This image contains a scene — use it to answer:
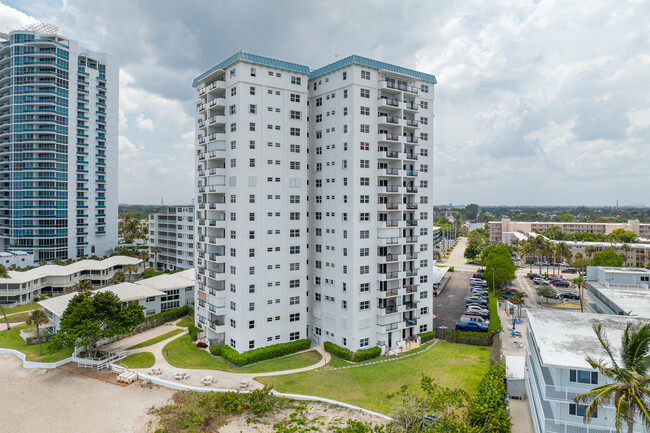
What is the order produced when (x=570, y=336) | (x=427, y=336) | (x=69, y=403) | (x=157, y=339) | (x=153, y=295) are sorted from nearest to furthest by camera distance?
1. (x=570, y=336)
2. (x=69, y=403)
3. (x=157, y=339)
4. (x=427, y=336)
5. (x=153, y=295)

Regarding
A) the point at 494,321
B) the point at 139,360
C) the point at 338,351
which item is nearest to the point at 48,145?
the point at 139,360

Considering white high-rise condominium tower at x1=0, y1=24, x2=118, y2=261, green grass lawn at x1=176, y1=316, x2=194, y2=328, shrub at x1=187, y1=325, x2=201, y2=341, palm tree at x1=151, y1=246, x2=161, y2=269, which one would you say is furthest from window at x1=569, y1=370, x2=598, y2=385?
white high-rise condominium tower at x1=0, y1=24, x2=118, y2=261

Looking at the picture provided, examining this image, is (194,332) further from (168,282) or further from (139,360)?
(168,282)

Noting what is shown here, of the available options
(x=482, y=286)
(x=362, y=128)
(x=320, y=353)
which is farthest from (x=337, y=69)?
(x=482, y=286)

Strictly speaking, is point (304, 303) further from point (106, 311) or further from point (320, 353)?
point (106, 311)

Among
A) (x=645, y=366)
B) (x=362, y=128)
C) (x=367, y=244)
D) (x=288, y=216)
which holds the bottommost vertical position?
(x=645, y=366)

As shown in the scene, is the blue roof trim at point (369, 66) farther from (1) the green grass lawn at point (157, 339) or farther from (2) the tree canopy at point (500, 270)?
(2) the tree canopy at point (500, 270)

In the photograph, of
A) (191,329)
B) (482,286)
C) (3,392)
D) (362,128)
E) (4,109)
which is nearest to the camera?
(3,392)
